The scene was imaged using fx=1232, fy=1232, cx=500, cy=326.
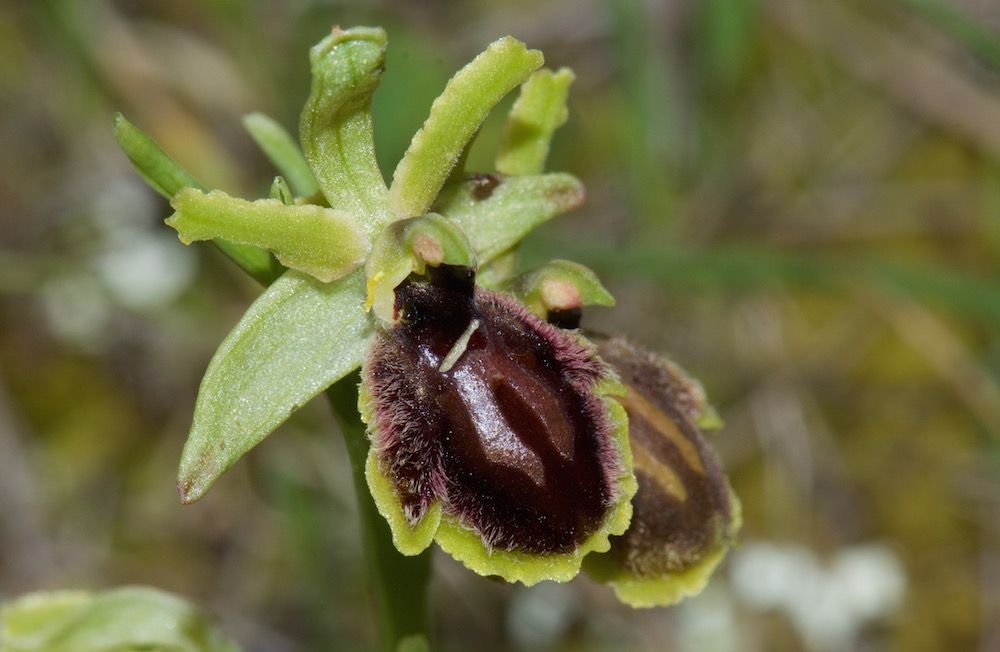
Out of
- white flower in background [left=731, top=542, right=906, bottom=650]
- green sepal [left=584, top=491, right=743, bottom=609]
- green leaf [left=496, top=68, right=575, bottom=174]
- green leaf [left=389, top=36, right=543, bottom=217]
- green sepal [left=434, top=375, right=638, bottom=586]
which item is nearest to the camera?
green sepal [left=434, top=375, right=638, bottom=586]

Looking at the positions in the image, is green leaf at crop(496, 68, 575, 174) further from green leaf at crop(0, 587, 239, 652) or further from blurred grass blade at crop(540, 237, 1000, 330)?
blurred grass blade at crop(540, 237, 1000, 330)

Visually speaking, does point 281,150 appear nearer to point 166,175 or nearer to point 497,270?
point 166,175

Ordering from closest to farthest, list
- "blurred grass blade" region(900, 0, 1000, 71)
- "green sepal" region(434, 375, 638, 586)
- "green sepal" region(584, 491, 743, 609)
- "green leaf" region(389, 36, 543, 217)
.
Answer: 1. "green sepal" region(434, 375, 638, 586)
2. "green leaf" region(389, 36, 543, 217)
3. "green sepal" region(584, 491, 743, 609)
4. "blurred grass blade" region(900, 0, 1000, 71)

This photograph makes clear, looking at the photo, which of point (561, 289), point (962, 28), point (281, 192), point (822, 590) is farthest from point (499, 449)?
point (822, 590)

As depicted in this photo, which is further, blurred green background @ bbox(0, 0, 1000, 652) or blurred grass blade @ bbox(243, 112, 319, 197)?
blurred green background @ bbox(0, 0, 1000, 652)

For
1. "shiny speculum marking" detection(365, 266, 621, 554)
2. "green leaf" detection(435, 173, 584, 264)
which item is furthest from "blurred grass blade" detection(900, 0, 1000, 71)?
"shiny speculum marking" detection(365, 266, 621, 554)

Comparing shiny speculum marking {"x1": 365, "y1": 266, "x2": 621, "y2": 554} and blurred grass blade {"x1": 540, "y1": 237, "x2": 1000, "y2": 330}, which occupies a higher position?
shiny speculum marking {"x1": 365, "y1": 266, "x2": 621, "y2": 554}

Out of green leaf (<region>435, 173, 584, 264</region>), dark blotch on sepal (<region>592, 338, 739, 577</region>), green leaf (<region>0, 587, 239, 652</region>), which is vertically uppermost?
green leaf (<region>435, 173, 584, 264</region>)

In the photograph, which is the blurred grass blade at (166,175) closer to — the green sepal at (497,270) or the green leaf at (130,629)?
the green sepal at (497,270)
